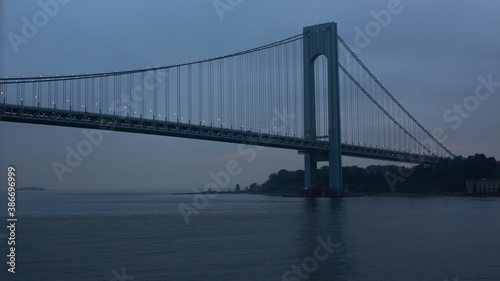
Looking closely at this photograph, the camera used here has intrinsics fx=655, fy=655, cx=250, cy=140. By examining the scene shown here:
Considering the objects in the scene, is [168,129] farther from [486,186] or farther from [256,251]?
[486,186]

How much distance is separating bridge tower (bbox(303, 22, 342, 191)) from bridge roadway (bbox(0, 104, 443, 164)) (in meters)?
0.92

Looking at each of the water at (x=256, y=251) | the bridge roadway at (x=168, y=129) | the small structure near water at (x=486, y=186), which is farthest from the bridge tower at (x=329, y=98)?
the water at (x=256, y=251)

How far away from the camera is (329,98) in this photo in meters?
54.9

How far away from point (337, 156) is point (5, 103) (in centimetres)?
2914

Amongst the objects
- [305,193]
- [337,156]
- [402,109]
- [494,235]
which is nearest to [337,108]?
[337,156]

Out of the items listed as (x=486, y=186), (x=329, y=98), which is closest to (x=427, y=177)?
(x=486, y=186)

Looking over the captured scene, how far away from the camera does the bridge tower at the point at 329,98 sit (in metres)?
54.8

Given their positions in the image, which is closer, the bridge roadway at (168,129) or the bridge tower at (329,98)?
the bridge roadway at (168,129)

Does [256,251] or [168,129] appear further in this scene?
[168,129]

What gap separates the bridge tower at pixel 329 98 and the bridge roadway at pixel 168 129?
3.02 ft

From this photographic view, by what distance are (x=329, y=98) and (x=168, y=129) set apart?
55.6 ft

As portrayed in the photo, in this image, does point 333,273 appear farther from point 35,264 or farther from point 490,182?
point 490,182

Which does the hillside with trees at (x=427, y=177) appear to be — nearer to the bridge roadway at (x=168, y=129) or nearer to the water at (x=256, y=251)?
the bridge roadway at (x=168, y=129)

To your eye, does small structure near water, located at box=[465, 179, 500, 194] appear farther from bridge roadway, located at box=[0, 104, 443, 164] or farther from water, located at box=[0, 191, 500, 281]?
water, located at box=[0, 191, 500, 281]
